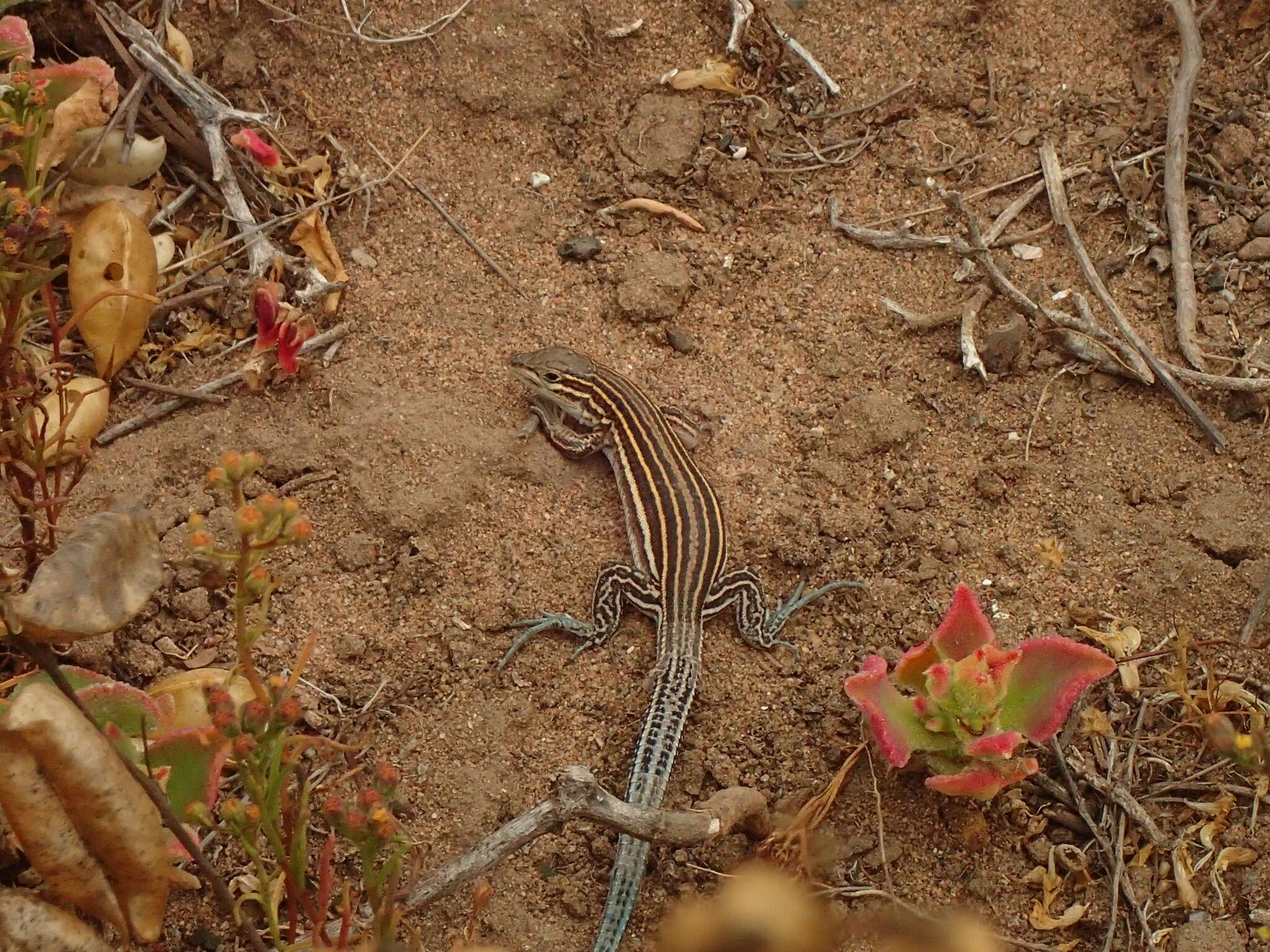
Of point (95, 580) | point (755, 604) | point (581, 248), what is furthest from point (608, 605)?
point (95, 580)

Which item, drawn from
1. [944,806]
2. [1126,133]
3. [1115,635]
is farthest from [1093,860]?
[1126,133]

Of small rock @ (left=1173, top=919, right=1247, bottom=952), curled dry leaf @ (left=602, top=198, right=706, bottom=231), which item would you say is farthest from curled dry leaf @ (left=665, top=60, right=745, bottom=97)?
small rock @ (left=1173, top=919, right=1247, bottom=952)

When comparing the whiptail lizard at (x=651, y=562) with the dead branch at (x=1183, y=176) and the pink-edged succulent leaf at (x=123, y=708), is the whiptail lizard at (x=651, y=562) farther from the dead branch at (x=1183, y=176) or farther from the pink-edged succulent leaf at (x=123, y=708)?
the dead branch at (x=1183, y=176)

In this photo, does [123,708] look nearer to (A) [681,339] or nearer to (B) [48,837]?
(B) [48,837]

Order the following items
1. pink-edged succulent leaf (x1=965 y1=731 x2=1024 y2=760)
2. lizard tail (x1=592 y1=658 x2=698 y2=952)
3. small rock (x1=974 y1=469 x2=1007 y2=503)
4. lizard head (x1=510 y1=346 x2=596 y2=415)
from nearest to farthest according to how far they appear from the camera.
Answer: pink-edged succulent leaf (x1=965 y1=731 x2=1024 y2=760) < lizard tail (x1=592 y1=658 x2=698 y2=952) < small rock (x1=974 y1=469 x2=1007 y2=503) < lizard head (x1=510 y1=346 x2=596 y2=415)

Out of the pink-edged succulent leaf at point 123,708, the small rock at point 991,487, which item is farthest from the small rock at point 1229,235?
the pink-edged succulent leaf at point 123,708

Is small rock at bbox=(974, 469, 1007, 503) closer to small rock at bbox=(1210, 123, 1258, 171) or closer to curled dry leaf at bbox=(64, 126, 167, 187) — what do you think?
small rock at bbox=(1210, 123, 1258, 171)

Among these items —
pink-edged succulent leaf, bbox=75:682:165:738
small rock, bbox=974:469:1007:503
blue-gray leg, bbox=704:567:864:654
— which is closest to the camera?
pink-edged succulent leaf, bbox=75:682:165:738

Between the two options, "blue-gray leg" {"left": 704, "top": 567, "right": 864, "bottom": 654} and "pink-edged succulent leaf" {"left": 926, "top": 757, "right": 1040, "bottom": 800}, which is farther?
"blue-gray leg" {"left": 704, "top": 567, "right": 864, "bottom": 654}
